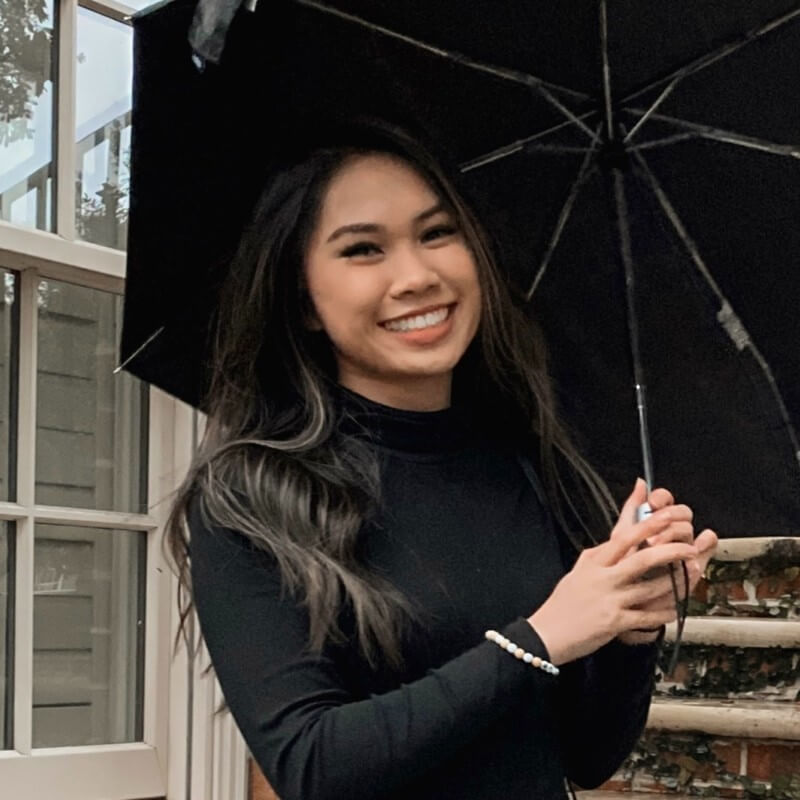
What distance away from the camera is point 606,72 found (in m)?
1.41

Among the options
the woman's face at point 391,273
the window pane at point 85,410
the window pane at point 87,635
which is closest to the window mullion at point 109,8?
the window pane at point 85,410

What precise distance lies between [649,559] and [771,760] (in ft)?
4.75

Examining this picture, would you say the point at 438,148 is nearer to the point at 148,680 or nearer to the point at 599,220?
the point at 599,220

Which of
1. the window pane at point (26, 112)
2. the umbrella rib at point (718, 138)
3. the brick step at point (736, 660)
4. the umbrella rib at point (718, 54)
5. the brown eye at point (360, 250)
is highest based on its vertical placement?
the window pane at point (26, 112)

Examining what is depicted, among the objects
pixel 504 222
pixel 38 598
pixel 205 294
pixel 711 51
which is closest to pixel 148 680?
pixel 38 598

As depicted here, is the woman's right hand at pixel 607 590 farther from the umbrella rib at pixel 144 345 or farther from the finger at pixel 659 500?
the umbrella rib at pixel 144 345

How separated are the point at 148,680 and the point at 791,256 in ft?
4.88

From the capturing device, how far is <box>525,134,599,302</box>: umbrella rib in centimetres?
152

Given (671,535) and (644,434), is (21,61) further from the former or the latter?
(671,535)

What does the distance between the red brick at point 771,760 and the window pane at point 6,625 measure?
1295 millimetres

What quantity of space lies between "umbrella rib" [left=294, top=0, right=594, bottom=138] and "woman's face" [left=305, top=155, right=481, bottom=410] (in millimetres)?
131

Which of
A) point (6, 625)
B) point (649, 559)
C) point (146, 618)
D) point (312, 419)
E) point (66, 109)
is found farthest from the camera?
point (146, 618)

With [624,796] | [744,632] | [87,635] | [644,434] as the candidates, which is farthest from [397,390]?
[624,796]

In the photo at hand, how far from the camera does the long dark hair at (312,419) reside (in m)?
1.32
